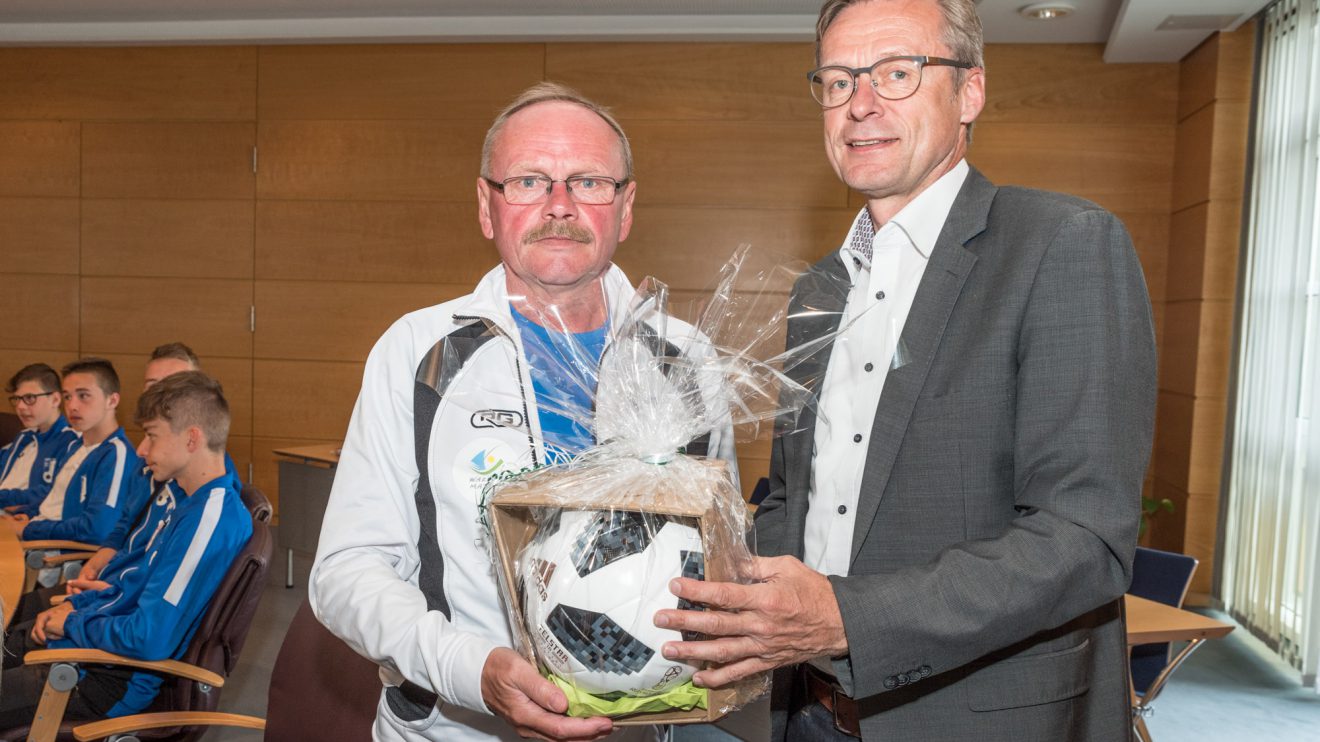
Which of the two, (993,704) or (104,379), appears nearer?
(993,704)

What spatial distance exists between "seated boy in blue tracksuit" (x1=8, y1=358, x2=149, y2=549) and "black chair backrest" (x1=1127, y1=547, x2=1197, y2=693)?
3627mm

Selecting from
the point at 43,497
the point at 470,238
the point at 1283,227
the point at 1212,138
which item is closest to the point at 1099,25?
the point at 1212,138

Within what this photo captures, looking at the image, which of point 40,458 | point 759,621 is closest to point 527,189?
point 759,621

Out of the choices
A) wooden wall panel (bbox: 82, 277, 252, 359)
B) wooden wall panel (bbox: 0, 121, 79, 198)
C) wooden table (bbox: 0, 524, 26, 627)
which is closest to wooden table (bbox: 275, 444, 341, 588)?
wooden table (bbox: 0, 524, 26, 627)

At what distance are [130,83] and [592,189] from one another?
7252mm

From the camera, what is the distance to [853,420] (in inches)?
53.9

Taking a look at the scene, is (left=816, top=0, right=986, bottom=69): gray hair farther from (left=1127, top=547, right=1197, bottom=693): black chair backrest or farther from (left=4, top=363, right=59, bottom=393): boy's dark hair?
(left=4, top=363, right=59, bottom=393): boy's dark hair

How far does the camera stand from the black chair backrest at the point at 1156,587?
3.20 metres

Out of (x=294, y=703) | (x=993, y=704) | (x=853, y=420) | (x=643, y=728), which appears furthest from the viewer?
(x=294, y=703)

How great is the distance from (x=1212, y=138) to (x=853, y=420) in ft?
17.2

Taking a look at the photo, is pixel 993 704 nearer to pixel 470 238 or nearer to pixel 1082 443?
pixel 1082 443

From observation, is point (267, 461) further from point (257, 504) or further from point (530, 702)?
point (530, 702)

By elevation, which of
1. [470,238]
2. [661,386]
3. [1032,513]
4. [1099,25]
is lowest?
[1032,513]

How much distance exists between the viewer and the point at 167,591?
2568 mm
